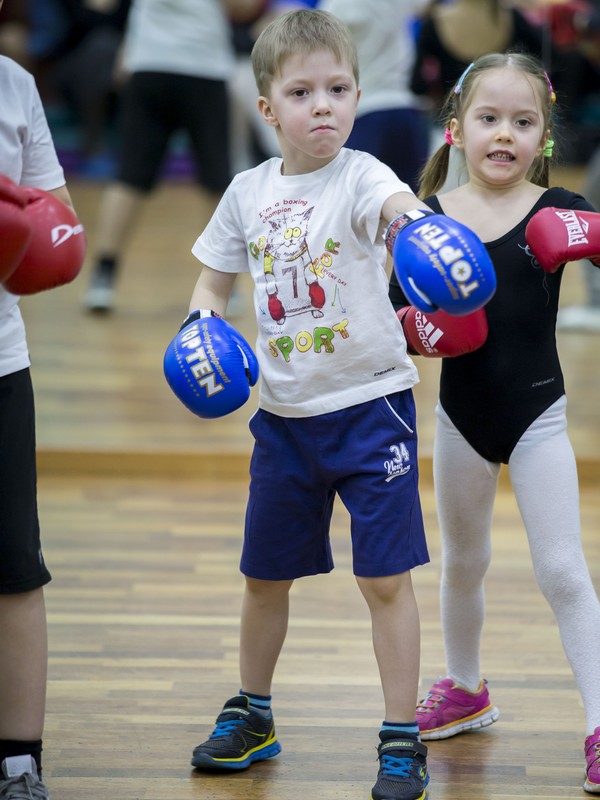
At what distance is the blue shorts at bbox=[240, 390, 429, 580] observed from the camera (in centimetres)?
194

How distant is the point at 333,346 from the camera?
6.34 feet

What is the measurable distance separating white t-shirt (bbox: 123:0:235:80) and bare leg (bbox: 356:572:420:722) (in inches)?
115

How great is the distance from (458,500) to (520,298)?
35 cm

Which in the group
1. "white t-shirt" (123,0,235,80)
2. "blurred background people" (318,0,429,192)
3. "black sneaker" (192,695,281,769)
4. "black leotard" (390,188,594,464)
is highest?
"white t-shirt" (123,0,235,80)

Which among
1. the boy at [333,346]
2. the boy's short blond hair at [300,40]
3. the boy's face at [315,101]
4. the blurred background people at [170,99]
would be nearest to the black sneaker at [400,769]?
the boy at [333,346]

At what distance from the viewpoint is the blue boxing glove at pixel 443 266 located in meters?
1.69

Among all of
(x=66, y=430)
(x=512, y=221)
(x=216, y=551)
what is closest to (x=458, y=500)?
(x=512, y=221)

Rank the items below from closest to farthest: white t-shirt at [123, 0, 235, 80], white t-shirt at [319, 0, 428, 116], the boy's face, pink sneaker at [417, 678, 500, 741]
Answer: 1. the boy's face
2. pink sneaker at [417, 678, 500, 741]
3. white t-shirt at [319, 0, 428, 116]
4. white t-shirt at [123, 0, 235, 80]

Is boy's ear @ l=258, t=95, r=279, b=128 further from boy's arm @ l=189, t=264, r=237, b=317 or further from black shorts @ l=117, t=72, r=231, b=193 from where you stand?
black shorts @ l=117, t=72, r=231, b=193

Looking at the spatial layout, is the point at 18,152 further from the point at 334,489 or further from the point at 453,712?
the point at 453,712

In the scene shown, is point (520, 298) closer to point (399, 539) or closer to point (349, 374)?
point (349, 374)

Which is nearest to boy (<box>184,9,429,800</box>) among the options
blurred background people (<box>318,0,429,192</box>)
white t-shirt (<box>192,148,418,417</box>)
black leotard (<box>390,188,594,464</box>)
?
white t-shirt (<box>192,148,418,417</box>)

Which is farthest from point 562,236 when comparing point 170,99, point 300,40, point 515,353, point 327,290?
point 170,99

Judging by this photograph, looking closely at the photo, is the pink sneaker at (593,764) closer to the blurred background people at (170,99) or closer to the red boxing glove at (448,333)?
the red boxing glove at (448,333)
